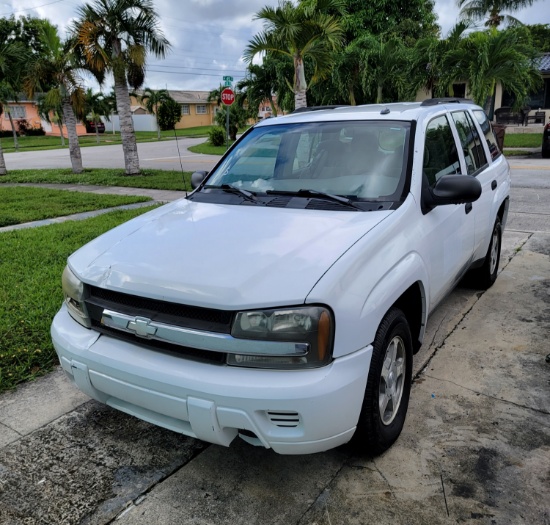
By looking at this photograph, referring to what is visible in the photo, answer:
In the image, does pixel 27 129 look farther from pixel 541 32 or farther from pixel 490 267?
pixel 490 267

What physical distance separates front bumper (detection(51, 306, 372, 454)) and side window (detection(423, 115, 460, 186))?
5.29 feet

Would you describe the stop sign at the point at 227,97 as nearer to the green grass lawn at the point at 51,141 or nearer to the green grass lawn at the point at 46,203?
the green grass lawn at the point at 46,203

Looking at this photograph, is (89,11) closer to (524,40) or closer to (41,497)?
(41,497)

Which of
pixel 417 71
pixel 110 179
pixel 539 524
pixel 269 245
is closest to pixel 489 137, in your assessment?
pixel 269 245

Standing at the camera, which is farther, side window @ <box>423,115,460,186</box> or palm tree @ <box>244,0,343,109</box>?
palm tree @ <box>244,0,343,109</box>

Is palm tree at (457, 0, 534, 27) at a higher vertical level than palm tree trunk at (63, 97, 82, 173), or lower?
higher

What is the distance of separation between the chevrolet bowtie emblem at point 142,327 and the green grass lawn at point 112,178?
10.5 m

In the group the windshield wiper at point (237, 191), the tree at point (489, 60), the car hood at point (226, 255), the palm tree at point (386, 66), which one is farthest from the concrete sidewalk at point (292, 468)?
the palm tree at point (386, 66)

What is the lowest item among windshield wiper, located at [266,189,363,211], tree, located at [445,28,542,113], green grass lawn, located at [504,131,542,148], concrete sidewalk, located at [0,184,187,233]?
concrete sidewalk, located at [0,184,187,233]

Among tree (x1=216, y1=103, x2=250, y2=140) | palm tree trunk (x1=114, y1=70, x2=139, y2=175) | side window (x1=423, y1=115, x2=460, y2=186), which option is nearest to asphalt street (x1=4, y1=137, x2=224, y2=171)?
palm tree trunk (x1=114, y1=70, x2=139, y2=175)

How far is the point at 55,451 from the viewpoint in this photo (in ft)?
9.29

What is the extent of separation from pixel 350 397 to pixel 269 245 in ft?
2.68

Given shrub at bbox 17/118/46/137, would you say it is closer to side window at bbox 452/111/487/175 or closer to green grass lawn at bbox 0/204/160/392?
green grass lawn at bbox 0/204/160/392

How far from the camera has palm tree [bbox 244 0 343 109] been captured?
38.8 ft
